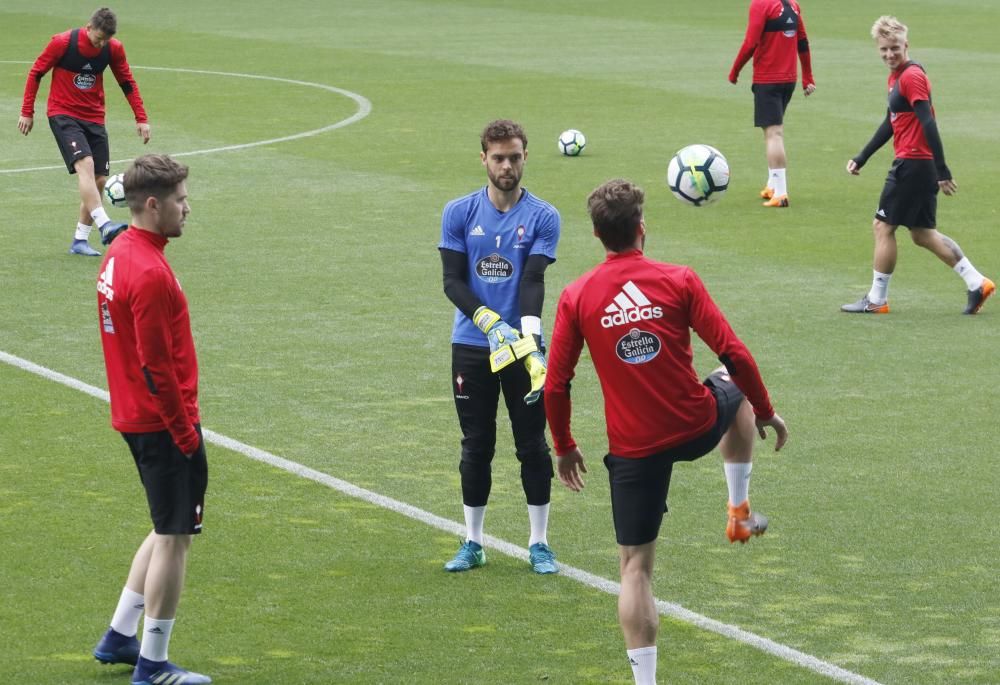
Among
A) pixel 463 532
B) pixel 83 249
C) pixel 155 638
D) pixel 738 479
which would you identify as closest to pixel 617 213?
pixel 738 479

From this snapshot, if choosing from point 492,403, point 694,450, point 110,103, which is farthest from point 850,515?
point 110,103

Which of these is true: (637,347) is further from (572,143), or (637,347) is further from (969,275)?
(572,143)

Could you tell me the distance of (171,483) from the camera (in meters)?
7.29

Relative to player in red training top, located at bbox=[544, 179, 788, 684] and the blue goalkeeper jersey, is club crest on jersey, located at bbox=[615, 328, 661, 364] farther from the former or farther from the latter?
the blue goalkeeper jersey

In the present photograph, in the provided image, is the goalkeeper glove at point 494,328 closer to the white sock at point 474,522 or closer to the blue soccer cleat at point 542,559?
the white sock at point 474,522

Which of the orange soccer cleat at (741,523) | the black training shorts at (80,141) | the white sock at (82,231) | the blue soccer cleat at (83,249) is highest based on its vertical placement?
the orange soccer cleat at (741,523)

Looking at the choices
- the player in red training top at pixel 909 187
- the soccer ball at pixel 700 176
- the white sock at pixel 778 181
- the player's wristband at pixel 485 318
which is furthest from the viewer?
the white sock at pixel 778 181

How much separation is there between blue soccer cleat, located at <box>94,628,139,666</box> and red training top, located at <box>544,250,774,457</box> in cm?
215

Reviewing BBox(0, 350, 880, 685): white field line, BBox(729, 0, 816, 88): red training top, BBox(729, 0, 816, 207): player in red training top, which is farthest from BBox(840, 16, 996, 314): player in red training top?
BBox(0, 350, 880, 685): white field line

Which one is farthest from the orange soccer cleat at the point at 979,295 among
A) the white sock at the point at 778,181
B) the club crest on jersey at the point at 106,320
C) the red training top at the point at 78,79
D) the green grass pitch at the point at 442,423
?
the club crest on jersey at the point at 106,320

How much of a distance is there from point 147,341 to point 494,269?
7.81 ft

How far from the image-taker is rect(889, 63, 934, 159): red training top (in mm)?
14625

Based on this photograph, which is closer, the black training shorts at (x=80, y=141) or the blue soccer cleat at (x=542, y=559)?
the blue soccer cleat at (x=542, y=559)

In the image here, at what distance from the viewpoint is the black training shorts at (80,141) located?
1755 centimetres
